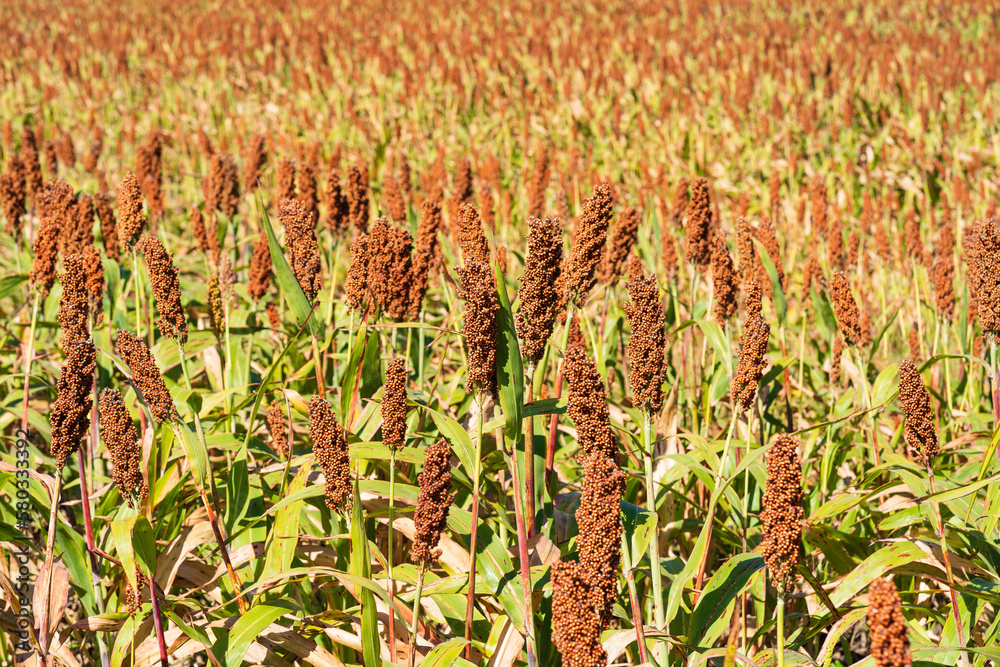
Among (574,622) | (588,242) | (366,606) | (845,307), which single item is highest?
(588,242)

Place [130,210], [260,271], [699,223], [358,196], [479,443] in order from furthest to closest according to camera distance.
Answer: [358,196] → [260,271] → [699,223] → [130,210] → [479,443]

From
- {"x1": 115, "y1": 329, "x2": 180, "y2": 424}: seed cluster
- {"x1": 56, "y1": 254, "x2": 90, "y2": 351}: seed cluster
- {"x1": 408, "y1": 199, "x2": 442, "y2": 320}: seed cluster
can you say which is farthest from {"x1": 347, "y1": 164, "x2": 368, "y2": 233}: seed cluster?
{"x1": 115, "y1": 329, "x2": 180, "y2": 424}: seed cluster

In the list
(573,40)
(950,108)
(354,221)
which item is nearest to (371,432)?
(354,221)

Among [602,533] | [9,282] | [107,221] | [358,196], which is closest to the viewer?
[602,533]

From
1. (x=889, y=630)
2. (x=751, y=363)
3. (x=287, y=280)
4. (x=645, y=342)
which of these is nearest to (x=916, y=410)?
(x=751, y=363)

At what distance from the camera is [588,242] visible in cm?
208

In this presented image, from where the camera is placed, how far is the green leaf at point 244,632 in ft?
6.60

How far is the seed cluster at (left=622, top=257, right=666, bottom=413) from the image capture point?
6.27 ft

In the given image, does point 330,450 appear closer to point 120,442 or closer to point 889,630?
point 120,442

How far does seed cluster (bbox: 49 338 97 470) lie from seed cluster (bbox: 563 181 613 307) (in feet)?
3.72

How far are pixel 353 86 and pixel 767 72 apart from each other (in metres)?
6.86

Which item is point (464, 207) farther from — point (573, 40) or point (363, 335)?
point (573, 40)

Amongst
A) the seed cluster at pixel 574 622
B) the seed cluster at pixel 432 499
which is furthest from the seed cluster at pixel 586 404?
the seed cluster at pixel 574 622

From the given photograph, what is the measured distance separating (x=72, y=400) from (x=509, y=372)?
921mm
